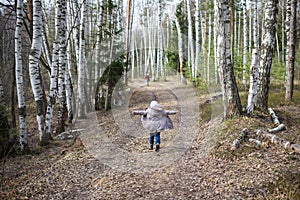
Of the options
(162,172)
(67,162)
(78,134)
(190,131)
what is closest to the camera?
(162,172)

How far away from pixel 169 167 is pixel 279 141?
9.53 feet

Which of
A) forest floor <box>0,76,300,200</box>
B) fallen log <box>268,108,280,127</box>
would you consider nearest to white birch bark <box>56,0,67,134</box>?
forest floor <box>0,76,300,200</box>

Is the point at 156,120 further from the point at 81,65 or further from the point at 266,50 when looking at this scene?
the point at 81,65

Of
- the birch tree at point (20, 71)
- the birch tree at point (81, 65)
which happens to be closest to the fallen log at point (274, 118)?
the birch tree at point (20, 71)

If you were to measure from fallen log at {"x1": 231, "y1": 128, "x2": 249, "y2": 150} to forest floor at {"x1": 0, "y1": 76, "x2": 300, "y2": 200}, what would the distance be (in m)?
0.11

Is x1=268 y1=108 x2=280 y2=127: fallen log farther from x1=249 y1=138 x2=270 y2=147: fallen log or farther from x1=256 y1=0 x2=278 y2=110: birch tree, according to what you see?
x1=249 y1=138 x2=270 y2=147: fallen log

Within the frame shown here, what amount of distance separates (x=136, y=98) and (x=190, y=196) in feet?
51.0

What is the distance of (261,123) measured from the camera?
8875mm

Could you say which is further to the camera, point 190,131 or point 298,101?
point 298,101

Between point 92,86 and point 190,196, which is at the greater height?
point 92,86

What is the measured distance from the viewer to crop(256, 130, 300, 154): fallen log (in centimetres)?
668

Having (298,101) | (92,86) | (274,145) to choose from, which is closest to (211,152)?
(274,145)

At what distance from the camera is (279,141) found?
7.20 meters

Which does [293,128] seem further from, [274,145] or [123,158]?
[123,158]
